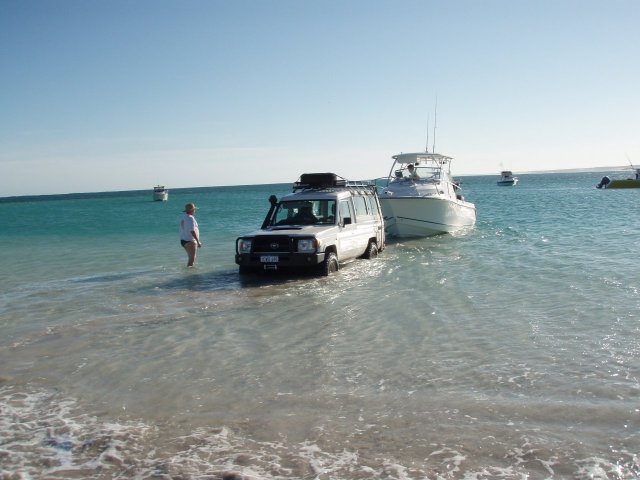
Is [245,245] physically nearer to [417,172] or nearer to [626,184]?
[417,172]

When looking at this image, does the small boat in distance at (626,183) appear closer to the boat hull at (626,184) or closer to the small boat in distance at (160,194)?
the boat hull at (626,184)

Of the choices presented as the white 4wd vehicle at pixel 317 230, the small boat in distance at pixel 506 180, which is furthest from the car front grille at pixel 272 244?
the small boat in distance at pixel 506 180

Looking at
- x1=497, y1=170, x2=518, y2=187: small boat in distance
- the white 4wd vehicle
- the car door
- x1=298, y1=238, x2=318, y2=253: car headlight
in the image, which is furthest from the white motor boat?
x1=497, y1=170, x2=518, y2=187: small boat in distance

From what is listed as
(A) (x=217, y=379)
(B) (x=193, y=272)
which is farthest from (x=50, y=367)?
(B) (x=193, y=272)

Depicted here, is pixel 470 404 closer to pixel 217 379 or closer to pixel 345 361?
pixel 345 361

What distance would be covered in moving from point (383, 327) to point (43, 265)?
1228cm

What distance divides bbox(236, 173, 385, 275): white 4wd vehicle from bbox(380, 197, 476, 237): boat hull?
16.7ft

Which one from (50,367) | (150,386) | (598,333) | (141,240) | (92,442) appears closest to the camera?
(92,442)

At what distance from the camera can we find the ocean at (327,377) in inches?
173

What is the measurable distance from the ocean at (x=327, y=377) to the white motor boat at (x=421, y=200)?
338 inches

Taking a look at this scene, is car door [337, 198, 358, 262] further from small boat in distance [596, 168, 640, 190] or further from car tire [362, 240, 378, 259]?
small boat in distance [596, 168, 640, 190]

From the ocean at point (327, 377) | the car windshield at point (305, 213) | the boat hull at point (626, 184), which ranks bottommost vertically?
the ocean at point (327, 377)

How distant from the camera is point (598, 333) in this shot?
7676 millimetres

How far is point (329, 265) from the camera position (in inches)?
504
